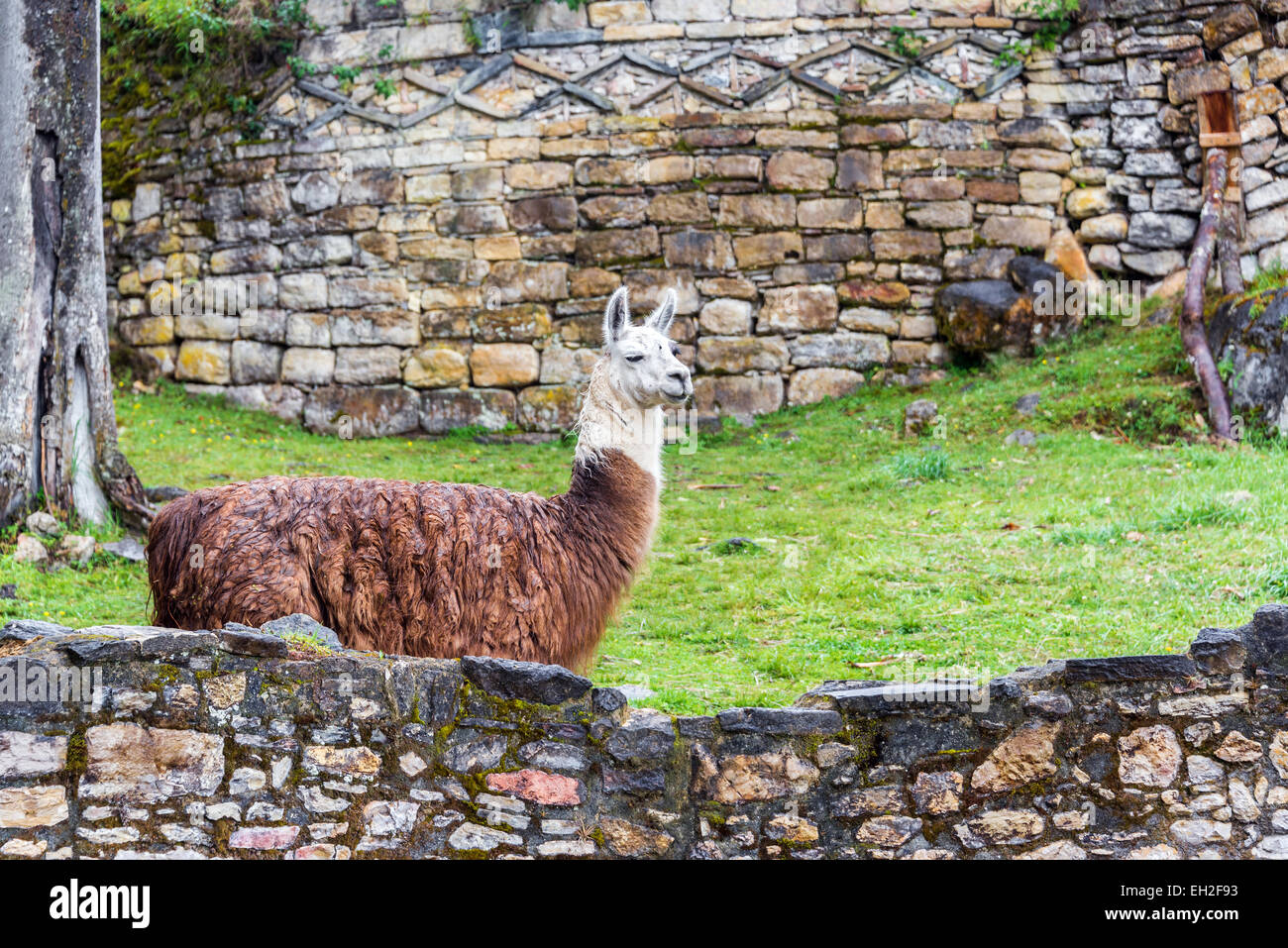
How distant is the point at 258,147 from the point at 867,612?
326 inches

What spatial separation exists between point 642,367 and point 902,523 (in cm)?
336

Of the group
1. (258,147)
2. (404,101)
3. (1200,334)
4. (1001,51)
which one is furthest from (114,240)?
(1200,334)

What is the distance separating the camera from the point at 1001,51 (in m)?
11.3

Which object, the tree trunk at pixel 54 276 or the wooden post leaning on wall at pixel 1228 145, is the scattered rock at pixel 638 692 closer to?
the tree trunk at pixel 54 276

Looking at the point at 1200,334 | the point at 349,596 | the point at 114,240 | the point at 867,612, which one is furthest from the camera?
the point at 114,240

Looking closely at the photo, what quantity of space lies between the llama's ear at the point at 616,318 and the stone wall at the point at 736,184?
565cm

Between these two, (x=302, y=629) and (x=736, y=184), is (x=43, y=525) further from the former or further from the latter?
(x=736, y=184)

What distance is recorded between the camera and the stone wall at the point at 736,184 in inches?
444

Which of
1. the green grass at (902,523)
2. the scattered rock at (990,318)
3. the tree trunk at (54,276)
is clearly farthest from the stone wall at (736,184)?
the tree trunk at (54,276)

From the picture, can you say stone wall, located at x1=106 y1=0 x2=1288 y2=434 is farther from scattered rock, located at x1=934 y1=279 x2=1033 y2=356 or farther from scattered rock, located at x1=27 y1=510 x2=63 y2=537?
A: scattered rock, located at x1=27 y1=510 x2=63 y2=537

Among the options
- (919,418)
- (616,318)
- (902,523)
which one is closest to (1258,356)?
(919,418)

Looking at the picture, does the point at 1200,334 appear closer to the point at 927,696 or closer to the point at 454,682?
the point at 927,696

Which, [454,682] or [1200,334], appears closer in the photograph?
[454,682]

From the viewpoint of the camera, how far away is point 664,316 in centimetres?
604
